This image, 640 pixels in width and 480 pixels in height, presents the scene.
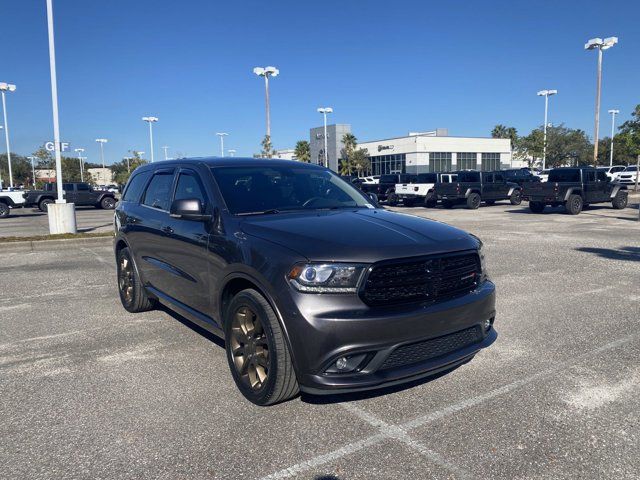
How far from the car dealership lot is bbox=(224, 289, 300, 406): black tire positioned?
154mm

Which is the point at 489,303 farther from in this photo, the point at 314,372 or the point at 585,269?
the point at 585,269

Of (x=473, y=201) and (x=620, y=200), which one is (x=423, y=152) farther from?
(x=620, y=200)

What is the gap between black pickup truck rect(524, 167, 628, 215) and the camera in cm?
1900

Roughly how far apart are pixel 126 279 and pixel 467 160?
247 ft

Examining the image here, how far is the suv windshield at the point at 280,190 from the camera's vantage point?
409 cm

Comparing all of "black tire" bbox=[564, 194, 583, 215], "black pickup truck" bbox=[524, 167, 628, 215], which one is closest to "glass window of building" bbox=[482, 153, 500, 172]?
"black pickup truck" bbox=[524, 167, 628, 215]

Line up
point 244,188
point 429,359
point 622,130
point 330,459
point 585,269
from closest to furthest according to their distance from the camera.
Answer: point 330,459, point 429,359, point 244,188, point 585,269, point 622,130

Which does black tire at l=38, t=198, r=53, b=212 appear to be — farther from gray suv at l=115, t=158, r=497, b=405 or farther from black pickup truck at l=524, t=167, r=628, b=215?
gray suv at l=115, t=158, r=497, b=405

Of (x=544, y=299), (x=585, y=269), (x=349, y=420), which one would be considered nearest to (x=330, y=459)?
(x=349, y=420)

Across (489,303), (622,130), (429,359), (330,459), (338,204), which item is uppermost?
(622,130)

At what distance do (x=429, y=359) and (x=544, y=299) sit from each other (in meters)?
3.82

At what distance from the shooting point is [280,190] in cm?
436

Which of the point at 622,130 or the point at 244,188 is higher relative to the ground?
the point at 622,130

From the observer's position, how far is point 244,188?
4.23 m
